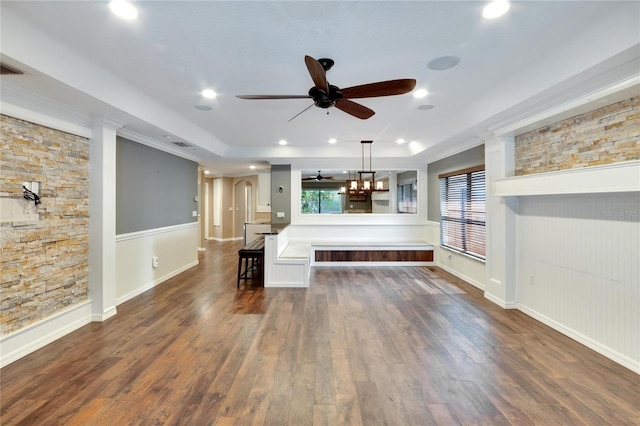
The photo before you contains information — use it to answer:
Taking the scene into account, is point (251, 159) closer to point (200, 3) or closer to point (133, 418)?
point (200, 3)

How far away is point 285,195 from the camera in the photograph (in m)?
7.12

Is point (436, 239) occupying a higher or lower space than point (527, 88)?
lower

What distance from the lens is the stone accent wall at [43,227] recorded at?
104 inches

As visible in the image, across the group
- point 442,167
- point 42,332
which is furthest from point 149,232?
point 442,167

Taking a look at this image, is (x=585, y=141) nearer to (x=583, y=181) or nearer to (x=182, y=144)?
(x=583, y=181)

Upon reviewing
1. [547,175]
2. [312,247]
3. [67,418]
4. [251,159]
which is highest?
[251,159]

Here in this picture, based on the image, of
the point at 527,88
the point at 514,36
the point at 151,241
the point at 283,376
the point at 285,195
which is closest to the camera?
the point at 514,36

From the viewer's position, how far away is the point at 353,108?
113 inches

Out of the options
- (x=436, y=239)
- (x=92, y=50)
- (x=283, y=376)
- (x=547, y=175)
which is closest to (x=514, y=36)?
(x=547, y=175)

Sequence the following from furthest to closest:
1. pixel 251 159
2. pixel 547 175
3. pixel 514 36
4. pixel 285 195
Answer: pixel 285 195 → pixel 251 159 → pixel 547 175 → pixel 514 36

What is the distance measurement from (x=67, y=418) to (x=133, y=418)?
444 millimetres

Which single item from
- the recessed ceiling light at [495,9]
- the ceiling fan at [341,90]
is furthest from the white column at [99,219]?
the recessed ceiling light at [495,9]

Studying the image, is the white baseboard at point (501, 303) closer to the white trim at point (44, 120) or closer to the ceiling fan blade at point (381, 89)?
the ceiling fan blade at point (381, 89)

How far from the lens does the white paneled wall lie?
98.7 inches
